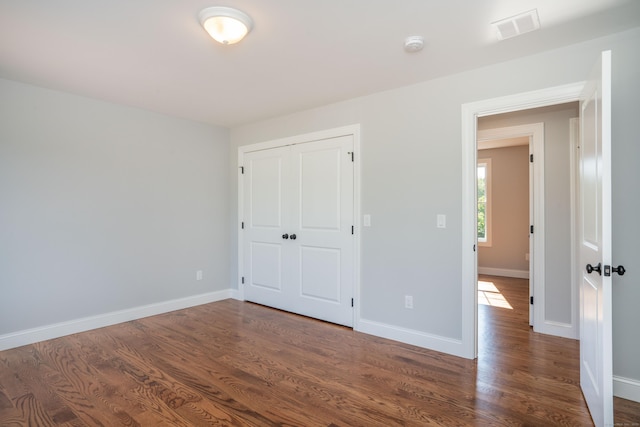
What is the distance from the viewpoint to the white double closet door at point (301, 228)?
11.7ft

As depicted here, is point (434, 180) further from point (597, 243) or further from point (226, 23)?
point (226, 23)

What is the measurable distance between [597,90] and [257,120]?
136 inches

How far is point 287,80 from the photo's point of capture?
Answer: 2938 mm

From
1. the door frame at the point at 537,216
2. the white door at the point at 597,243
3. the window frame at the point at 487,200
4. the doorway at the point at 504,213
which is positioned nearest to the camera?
the white door at the point at 597,243

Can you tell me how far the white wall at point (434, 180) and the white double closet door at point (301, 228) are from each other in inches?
10.0

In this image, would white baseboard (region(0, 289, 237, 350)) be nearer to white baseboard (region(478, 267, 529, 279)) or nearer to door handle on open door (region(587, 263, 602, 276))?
door handle on open door (region(587, 263, 602, 276))

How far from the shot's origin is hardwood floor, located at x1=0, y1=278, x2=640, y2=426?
6.50 ft

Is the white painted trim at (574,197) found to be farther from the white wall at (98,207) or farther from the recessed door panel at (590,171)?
the white wall at (98,207)

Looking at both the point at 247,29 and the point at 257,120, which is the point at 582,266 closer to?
the point at 247,29

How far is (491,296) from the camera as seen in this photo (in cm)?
485

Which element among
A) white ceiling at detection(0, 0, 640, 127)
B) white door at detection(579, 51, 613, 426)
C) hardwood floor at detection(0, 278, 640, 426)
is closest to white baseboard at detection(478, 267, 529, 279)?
hardwood floor at detection(0, 278, 640, 426)

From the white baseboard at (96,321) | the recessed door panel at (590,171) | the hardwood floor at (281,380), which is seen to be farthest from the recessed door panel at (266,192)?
the recessed door panel at (590,171)

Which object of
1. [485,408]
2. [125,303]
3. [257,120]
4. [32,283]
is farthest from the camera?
[257,120]

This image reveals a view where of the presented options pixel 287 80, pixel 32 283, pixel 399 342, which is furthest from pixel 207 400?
pixel 287 80
